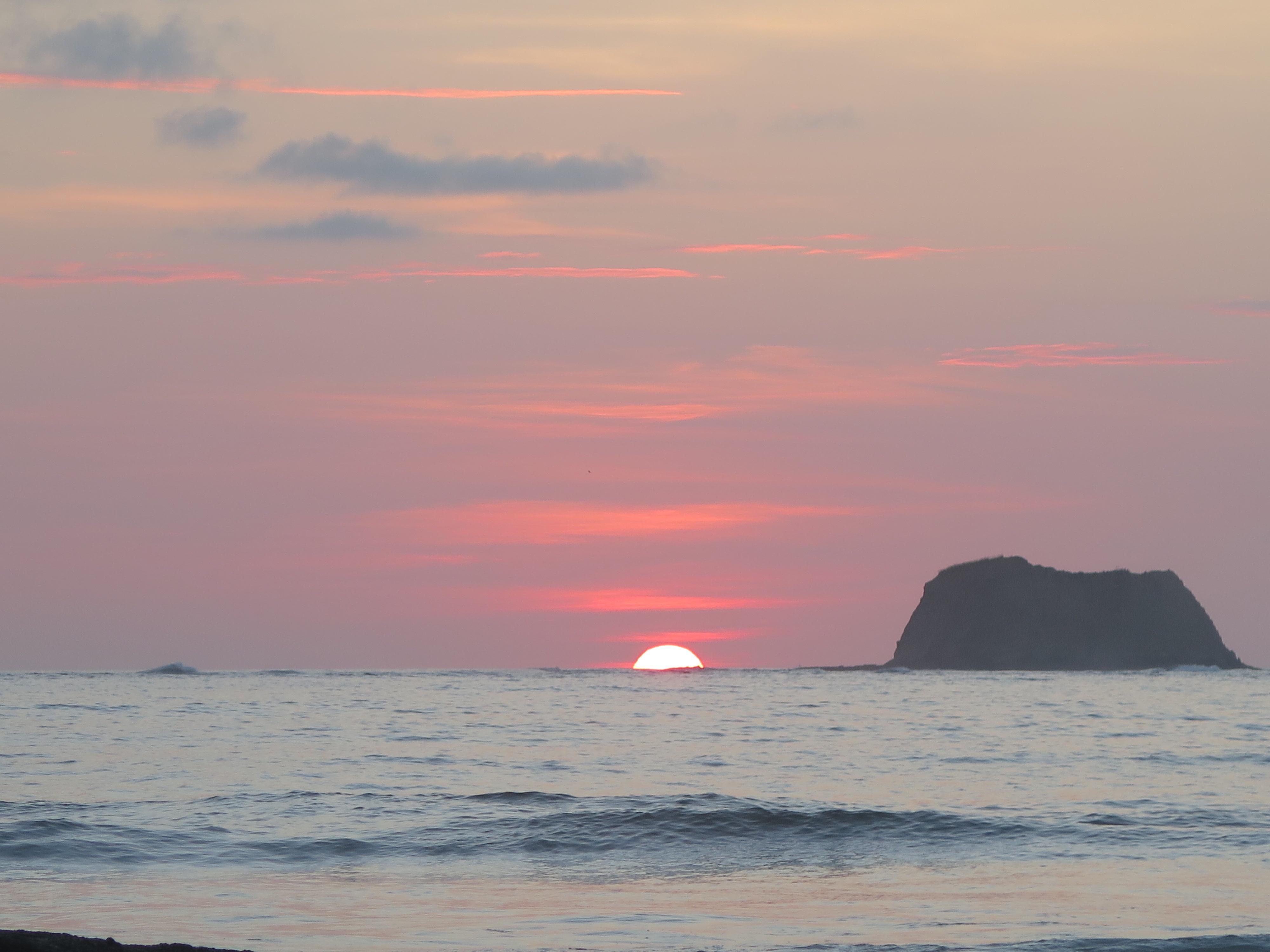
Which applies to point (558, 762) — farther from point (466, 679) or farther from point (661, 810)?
point (466, 679)

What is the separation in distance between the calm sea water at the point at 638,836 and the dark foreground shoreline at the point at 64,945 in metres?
3.03

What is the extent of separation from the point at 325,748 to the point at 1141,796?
2543cm

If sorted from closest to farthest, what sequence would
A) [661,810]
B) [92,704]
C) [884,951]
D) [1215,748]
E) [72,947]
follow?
[72,947]
[884,951]
[661,810]
[1215,748]
[92,704]

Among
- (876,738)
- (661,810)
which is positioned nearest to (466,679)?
(876,738)

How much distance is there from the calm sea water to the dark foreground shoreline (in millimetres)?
3026

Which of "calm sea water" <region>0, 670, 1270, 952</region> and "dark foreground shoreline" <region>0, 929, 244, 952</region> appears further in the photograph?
"calm sea water" <region>0, 670, 1270, 952</region>

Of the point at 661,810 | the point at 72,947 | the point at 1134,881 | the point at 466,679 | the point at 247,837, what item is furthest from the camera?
the point at 466,679

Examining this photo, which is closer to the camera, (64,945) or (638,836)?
(64,945)

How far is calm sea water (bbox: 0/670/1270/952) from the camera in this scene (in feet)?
58.5

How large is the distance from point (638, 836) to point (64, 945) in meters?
15.8

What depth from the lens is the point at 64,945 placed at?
41.2ft

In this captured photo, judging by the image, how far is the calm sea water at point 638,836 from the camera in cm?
1784

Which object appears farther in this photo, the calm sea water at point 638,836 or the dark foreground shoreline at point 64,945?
the calm sea water at point 638,836

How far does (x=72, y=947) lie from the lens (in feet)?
41.1
